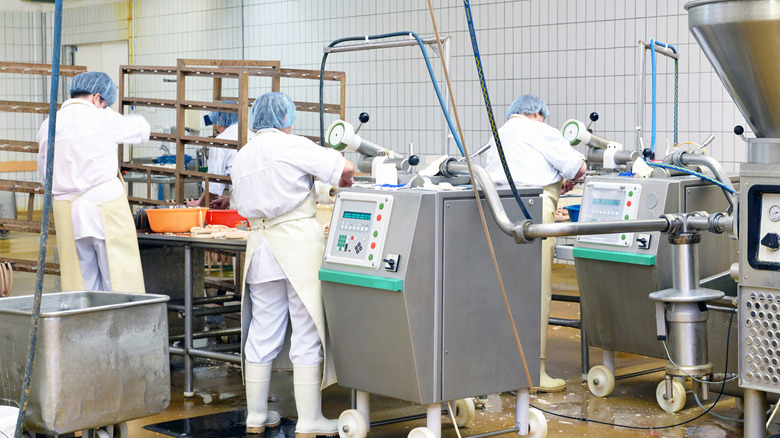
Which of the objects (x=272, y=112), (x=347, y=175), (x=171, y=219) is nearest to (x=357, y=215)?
(x=347, y=175)

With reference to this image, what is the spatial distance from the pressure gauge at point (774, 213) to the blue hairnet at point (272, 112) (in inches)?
79.4

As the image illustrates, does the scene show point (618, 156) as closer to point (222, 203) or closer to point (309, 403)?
point (309, 403)

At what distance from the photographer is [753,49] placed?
2857 millimetres

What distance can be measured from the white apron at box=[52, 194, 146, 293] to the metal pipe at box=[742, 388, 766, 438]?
120 inches

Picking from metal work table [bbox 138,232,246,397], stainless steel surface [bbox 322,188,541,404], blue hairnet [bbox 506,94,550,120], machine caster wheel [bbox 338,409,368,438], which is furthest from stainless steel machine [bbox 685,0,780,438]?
metal work table [bbox 138,232,246,397]

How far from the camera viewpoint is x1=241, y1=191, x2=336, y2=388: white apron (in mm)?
3887

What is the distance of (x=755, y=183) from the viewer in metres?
2.97

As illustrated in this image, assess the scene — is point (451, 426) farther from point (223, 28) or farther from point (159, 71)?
point (223, 28)

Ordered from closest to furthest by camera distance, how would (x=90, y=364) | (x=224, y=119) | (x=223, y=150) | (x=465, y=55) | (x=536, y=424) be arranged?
(x=90, y=364) < (x=536, y=424) < (x=224, y=119) < (x=223, y=150) < (x=465, y=55)

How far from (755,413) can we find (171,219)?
10.1 ft

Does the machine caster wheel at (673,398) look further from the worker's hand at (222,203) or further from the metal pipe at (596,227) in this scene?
the worker's hand at (222,203)

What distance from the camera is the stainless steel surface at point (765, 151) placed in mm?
2971

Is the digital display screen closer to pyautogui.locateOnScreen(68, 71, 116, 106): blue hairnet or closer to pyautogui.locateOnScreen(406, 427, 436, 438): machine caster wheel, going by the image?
pyautogui.locateOnScreen(406, 427, 436, 438): machine caster wheel

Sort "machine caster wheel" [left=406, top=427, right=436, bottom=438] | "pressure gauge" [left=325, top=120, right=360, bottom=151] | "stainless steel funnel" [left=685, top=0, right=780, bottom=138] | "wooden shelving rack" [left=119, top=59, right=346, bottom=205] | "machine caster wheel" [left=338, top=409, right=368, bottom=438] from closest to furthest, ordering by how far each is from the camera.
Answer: "stainless steel funnel" [left=685, top=0, right=780, bottom=138], "machine caster wheel" [left=406, top=427, right=436, bottom=438], "machine caster wheel" [left=338, top=409, right=368, bottom=438], "pressure gauge" [left=325, top=120, right=360, bottom=151], "wooden shelving rack" [left=119, top=59, right=346, bottom=205]
